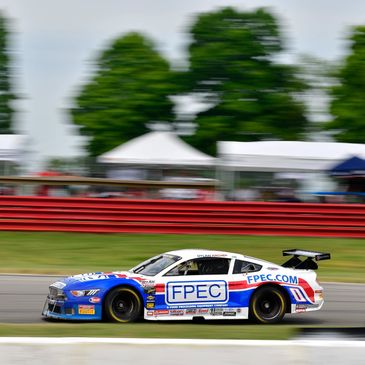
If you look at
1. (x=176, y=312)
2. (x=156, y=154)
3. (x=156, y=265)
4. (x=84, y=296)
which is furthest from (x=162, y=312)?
(x=156, y=154)

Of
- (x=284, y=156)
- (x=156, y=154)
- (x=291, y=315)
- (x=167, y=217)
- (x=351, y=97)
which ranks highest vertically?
(x=351, y=97)

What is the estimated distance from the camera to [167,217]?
18.9 m

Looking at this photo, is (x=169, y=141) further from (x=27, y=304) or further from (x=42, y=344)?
(x=42, y=344)

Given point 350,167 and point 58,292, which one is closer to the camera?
point 58,292

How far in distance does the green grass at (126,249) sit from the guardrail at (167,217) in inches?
7.1

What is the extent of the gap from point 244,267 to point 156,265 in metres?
1.08

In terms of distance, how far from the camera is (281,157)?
23.0m

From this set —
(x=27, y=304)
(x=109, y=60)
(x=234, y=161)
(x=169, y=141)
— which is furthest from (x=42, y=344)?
(x=109, y=60)

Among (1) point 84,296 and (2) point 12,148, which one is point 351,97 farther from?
(1) point 84,296

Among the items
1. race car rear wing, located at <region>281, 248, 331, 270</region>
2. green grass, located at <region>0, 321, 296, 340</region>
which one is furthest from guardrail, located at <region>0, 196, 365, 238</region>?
green grass, located at <region>0, 321, 296, 340</region>

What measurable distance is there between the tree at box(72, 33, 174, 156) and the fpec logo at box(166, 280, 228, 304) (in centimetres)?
3289

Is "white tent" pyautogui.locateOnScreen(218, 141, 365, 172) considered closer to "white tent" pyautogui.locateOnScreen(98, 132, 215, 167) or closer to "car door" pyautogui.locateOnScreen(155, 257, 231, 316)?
"white tent" pyautogui.locateOnScreen(98, 132, 215, 167)

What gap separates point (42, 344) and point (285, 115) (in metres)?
38.2

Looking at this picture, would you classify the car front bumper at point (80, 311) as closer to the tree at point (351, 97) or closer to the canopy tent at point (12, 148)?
the canopy tent at point (12, 148)
